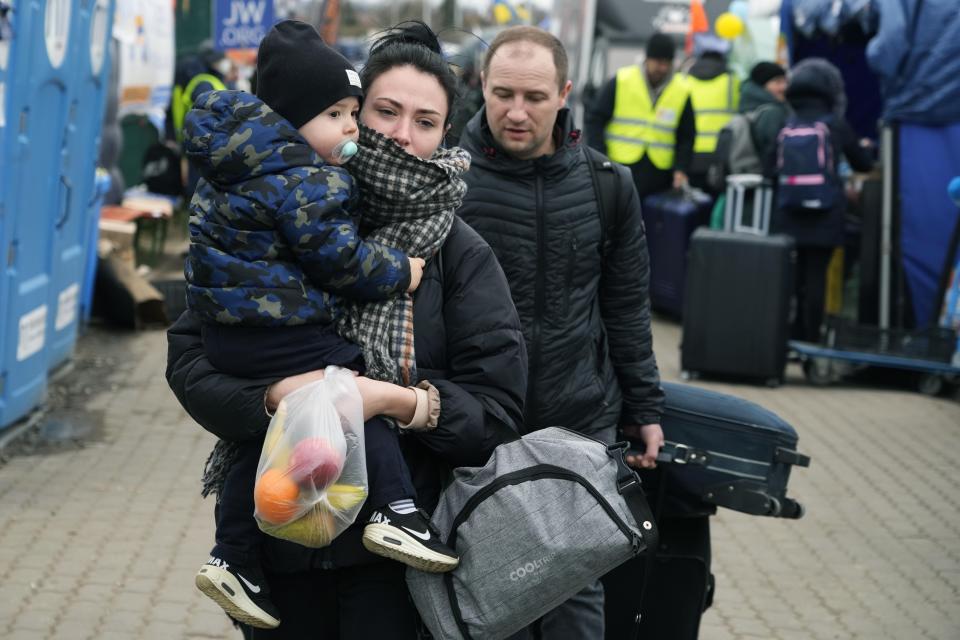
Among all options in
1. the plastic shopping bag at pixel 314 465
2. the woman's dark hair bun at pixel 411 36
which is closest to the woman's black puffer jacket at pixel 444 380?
the plastic shopping bag at pixel 314 465

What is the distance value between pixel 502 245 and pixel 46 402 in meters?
5.25

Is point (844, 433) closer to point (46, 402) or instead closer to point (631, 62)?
point (46, 402)

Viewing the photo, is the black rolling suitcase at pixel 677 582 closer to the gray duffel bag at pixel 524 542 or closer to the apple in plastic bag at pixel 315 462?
the gray duffel bag at pixel 524 542

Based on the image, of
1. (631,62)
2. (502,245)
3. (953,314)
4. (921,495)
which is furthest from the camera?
(631,62)

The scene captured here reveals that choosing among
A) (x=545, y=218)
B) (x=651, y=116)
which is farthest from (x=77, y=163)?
(x=545, y=218)

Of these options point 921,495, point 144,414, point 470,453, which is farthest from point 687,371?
point 470,453

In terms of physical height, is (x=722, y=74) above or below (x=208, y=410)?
above

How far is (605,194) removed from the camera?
147 inches

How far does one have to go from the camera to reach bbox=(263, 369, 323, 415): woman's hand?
2604 millimetres

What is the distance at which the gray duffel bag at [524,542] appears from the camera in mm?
2596

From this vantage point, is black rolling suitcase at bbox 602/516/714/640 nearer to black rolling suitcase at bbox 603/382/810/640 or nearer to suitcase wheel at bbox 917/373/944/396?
black rolling suitcase at bbox 603/382/810/640

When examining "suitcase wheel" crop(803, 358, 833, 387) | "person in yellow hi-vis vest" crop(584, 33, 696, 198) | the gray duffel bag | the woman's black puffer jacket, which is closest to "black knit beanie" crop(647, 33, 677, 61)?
"person in yellow hi-vis vest" crop(584, 33, 696, 198)

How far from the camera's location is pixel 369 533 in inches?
101

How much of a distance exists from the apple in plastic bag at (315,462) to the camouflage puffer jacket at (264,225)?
231mm
